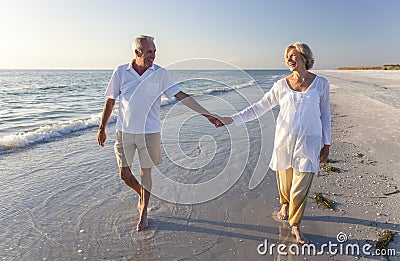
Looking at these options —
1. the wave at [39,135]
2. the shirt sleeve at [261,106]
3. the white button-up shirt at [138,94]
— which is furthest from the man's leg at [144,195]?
the wave at [39,135]

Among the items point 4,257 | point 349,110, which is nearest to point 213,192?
point 4,257

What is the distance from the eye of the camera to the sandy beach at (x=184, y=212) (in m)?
3.40

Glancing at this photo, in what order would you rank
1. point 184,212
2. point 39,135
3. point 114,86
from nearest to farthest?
1. point 114,86
2. point 184,212
3. point 39,135

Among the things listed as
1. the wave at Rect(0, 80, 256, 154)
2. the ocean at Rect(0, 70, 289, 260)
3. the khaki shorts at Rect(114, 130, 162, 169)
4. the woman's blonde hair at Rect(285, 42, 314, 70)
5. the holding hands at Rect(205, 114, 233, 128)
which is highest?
the woman's blonde hair at Rect(285, 42, 314, 70)

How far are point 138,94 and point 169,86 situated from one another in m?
0.40

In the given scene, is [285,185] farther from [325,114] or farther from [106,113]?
[106,113]

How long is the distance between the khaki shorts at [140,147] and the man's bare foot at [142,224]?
2.01ft

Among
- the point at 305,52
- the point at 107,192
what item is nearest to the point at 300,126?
the point at 305,52

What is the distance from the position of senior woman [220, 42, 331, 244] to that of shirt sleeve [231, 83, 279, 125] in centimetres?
7

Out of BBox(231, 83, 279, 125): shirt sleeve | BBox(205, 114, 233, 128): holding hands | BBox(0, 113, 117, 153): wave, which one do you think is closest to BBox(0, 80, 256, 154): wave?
BBox(0, 113, 117, 153): wave

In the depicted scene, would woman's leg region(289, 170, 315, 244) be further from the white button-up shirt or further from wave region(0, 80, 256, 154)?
wave region(0, 80, 256, 154)

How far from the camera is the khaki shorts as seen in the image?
3.74 meters

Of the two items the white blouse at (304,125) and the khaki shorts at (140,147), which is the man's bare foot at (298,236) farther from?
the khaki shorts at (140,147)

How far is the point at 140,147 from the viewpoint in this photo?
379 cm
